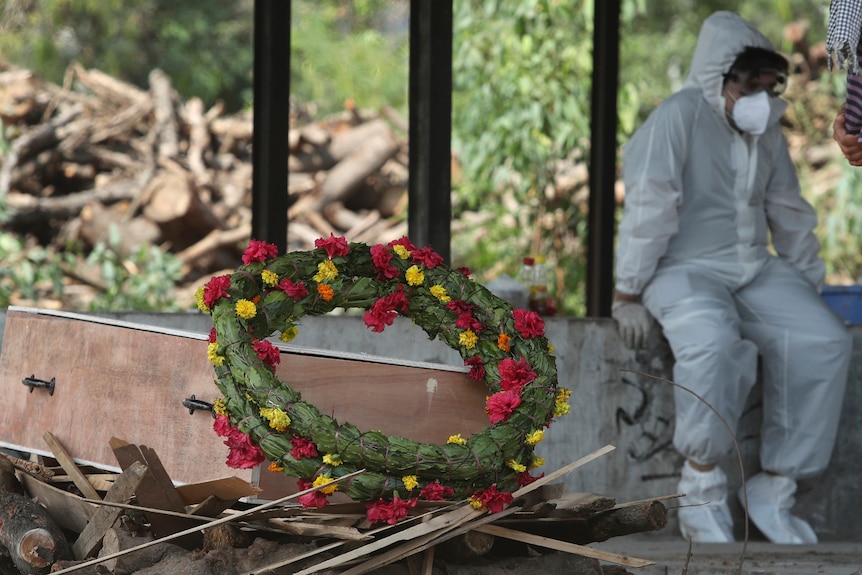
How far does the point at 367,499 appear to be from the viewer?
10.3ft

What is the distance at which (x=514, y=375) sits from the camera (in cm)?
335

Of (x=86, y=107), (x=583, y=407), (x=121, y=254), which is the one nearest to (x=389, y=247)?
(x=583, y=407)

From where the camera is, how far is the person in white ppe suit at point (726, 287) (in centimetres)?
551

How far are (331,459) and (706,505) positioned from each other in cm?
288

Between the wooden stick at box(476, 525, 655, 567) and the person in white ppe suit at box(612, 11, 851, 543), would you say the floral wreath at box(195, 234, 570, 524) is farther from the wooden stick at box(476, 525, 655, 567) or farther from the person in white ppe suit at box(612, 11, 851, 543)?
the person in white ppe suit at box(612, 11, 851, 543)

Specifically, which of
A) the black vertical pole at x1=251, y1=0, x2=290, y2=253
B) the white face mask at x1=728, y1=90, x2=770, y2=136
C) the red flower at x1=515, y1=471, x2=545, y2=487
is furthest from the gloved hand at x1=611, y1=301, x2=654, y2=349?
the red flower at x1=515, y1=471, x2=545, y2=487

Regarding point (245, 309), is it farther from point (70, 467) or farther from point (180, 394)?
point (70, 467)

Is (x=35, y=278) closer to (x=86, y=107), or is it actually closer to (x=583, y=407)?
(x=86, y=107)

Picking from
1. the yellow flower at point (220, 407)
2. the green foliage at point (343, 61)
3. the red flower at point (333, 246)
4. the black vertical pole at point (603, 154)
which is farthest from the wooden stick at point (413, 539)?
the green foliage at point (343, 61)

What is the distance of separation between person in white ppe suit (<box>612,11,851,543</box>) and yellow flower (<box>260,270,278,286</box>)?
2587 millimetres

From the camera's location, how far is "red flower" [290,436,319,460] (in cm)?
311

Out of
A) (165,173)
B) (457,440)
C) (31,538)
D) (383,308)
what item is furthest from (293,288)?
(165,173)

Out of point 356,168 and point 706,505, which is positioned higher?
point 356,168

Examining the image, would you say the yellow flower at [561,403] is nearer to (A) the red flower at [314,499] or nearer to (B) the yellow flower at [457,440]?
(B) the yellow flower at [457,440]
